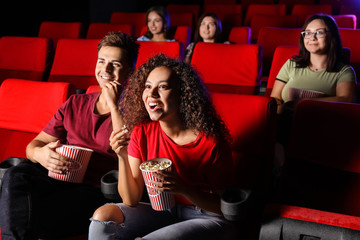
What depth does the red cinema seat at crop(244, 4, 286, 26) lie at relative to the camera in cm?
410

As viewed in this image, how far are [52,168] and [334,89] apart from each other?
4.35 ft

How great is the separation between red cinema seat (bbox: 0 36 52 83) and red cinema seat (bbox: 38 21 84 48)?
2.99ft

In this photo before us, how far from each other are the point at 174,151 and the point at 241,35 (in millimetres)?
2346

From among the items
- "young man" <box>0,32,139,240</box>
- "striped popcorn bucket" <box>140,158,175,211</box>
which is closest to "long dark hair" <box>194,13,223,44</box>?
"young man" <box>0,32,139,240</box>

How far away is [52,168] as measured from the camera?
1.13 m

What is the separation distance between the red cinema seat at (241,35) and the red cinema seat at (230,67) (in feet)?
3.74

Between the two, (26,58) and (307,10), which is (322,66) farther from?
(307,10)

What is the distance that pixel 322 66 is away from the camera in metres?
1.90

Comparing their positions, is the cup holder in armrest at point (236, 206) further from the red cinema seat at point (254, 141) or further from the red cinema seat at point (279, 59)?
the red cinema seat at point (279, 59)

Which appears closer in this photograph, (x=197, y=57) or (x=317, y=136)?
(x=317, y=136)

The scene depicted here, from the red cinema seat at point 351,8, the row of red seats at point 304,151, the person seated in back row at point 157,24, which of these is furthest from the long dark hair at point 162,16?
the red cinema seat at point 351,8

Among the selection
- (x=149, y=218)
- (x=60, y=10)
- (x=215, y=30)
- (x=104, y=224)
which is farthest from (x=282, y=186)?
(x=60, y=10)

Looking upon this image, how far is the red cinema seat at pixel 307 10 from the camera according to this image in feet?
12.6

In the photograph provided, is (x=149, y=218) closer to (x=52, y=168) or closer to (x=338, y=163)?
(x=52, y=168)
